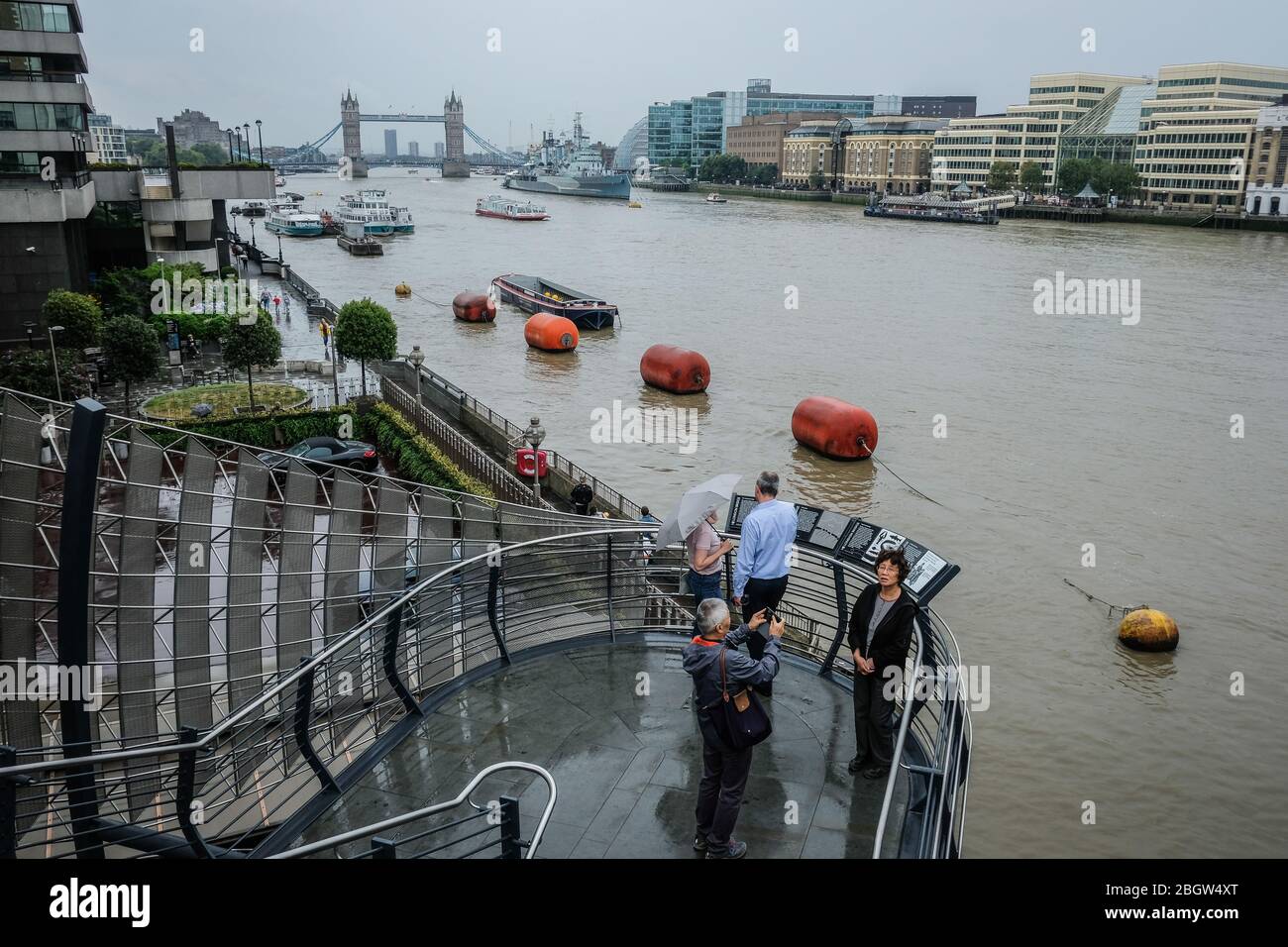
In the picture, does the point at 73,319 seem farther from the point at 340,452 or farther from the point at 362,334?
the point at 340,452

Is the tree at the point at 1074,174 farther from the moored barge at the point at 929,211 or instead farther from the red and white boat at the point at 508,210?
the red and white boat at the point at 508,210

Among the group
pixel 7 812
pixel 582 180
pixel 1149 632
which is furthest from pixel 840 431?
pixel 582 180

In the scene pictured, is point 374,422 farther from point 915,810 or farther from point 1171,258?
point 1171,258

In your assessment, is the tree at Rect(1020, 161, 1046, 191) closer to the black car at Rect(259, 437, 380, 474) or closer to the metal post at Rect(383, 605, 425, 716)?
the black car at Rect(259, 437, 380, 474)

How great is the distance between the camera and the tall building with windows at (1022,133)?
5182 inches

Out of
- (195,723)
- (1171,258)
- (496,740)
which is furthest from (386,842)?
(1171,258)

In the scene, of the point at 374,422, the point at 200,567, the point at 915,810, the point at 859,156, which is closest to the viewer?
the point at 915,810

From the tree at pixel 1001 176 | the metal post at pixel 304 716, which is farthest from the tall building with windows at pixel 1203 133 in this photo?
the metal post at pixel 304 716

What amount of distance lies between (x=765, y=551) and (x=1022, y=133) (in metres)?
143

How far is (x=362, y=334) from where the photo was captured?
28250mm
